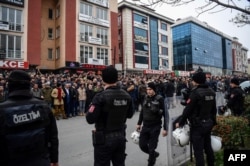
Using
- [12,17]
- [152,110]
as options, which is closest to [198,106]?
[152,110]

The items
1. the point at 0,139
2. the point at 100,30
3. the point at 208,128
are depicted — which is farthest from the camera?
the point at 100,30

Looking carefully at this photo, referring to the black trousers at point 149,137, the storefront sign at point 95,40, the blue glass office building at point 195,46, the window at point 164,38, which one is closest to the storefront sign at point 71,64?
the storefront sign at point 95,40

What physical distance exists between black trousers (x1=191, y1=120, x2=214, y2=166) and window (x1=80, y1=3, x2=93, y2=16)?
31917 millimetres

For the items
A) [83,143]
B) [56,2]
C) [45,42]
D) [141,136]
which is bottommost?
A: [83,143]

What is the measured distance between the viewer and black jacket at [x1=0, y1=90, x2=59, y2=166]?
2287 millimetres

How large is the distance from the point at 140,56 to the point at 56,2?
17481mm

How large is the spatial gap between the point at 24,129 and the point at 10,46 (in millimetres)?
27232

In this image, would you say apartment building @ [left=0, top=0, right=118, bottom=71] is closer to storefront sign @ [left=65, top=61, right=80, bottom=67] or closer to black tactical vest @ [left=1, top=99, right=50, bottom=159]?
storefront sign @ [left=65, top=61, right=80, bottom=67]

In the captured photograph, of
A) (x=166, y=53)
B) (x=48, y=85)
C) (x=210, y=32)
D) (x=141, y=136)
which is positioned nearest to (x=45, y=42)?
(x=48, y=85)

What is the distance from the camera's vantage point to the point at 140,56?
4506cm

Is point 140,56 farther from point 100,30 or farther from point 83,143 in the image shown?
point 83,143

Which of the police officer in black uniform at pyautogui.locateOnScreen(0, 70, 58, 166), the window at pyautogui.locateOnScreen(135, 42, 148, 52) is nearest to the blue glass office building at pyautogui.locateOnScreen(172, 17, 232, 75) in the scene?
the window at pyautogui.locateOnScreen(135, 42, 148, 52)

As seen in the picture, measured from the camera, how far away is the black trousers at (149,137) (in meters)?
4.82

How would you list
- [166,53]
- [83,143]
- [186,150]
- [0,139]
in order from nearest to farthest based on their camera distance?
[0,139], [186,150], [83,143], [166,53]
